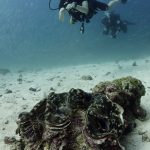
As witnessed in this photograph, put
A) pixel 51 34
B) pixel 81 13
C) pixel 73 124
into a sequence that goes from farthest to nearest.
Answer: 1. pixel 51 34
2. pixel 81 13
3. pixel 73 124

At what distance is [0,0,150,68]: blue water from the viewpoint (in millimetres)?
67812

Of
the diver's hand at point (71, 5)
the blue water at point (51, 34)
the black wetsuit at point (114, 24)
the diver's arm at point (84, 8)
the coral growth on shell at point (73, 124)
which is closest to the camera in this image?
the coral growth on shell at point (73, 124)

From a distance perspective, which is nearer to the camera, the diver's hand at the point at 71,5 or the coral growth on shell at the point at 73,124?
the coral growth on shell at the point at 73,124

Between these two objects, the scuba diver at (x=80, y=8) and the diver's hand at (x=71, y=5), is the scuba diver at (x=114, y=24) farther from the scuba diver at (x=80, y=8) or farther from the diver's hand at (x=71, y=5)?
the diver's hand at (x=71, y=5)

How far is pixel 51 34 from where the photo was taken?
110750 mm

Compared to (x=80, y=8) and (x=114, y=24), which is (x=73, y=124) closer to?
(x=80, y=8)

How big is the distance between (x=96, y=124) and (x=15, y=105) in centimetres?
500

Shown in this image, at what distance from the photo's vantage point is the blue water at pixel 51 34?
6781cm

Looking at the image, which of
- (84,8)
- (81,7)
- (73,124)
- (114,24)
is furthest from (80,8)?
(114,24)

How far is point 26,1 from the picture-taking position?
85312 millimetres

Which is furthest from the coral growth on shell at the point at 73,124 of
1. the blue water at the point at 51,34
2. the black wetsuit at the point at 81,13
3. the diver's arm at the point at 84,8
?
the blue water at the point at 51,34

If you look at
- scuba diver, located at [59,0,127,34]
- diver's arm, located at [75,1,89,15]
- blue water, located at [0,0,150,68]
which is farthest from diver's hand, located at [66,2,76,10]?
blue water, located at [0,0,150,68]

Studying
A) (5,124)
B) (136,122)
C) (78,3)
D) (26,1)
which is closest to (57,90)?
(78,3)

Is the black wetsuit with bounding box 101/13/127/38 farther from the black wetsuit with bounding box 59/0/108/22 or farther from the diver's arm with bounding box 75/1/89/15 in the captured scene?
the diver's arm with bounding box 75/1/89/15
